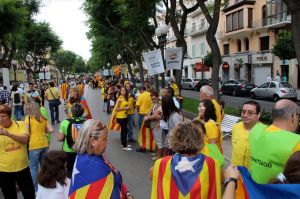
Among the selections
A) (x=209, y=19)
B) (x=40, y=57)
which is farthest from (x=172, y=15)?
(x=40, y=57)

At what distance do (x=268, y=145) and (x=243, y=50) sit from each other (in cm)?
3979

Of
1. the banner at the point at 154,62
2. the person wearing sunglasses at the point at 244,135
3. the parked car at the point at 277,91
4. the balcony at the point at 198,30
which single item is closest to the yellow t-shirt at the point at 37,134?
the person wearing sunglasses at the point at 244,135

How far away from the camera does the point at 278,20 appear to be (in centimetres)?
3303

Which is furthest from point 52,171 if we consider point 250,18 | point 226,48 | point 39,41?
point 39,41

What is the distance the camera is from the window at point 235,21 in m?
39.6

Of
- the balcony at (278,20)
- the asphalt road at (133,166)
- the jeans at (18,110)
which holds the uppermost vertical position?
the balcony at (278,20)

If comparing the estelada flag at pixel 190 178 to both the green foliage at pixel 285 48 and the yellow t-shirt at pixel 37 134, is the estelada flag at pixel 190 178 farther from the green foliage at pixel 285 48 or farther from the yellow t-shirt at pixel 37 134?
the green foliage at pixel 285 48

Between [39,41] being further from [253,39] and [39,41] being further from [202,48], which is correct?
[253,39]

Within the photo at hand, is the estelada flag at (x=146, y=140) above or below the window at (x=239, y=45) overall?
below

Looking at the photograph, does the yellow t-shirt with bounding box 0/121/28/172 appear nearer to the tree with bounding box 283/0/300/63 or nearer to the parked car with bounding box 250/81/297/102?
the tree with bounding box 283/0/300/63

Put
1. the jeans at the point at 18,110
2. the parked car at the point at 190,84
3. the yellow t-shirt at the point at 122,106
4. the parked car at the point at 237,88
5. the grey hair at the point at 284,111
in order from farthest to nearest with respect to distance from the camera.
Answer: the parked car at the point at 190,84 < the parked car at the point at 237,88 < the jeans at the point at 18,110 < the yellow t-shirt at the point at 122,106 < the grey hair at the point at 284,111

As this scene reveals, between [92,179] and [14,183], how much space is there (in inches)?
97.2

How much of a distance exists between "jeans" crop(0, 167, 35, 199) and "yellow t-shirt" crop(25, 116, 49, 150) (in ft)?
1.97

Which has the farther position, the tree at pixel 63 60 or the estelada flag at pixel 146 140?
the tree at pixel 63 60
